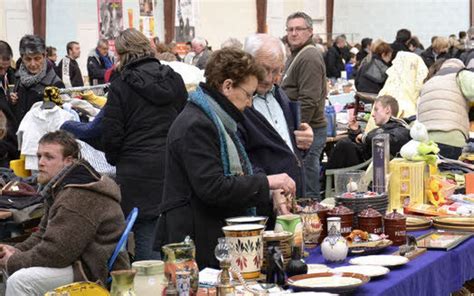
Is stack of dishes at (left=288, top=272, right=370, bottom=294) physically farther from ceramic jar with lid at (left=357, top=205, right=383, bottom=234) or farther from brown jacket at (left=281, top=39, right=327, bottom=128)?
brown jacket at (left=281, top=39, right=327, bottom=128)

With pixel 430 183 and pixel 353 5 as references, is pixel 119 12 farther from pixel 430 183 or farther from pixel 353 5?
pixel 430 183

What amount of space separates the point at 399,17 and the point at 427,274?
63.6 feet

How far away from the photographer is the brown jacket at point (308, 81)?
20.4 ft

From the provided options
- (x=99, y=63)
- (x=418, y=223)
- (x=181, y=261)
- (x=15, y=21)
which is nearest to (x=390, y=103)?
(x=418, y=223)

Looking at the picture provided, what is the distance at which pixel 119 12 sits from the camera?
16.9m

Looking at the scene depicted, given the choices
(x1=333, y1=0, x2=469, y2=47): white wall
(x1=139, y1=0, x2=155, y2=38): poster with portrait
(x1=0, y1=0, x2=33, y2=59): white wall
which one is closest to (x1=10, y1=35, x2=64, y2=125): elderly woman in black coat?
(x1=0, y1=0, x2=33, y2=59): white wall

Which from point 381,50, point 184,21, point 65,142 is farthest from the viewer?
point 184,21

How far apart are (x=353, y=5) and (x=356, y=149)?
15868 mm

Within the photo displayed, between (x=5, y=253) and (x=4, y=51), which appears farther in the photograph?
(x=4, y=51)

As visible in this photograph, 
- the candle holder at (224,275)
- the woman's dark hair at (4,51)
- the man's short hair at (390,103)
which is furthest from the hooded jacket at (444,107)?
the candle holder at (224,275)

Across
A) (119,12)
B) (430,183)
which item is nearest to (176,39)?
(119,12)

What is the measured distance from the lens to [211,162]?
10.9 ft

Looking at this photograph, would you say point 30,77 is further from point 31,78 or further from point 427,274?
point 427,274

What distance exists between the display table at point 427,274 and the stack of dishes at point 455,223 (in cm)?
14
